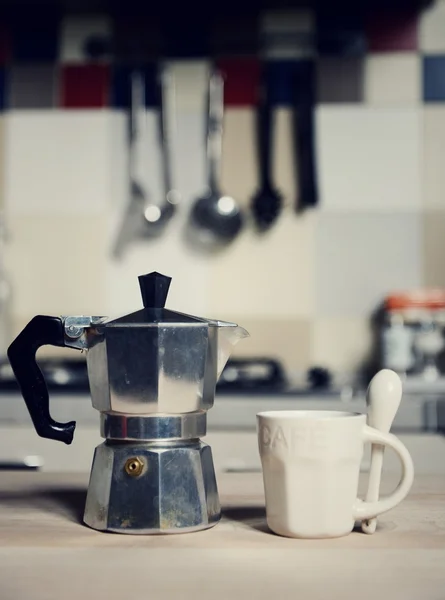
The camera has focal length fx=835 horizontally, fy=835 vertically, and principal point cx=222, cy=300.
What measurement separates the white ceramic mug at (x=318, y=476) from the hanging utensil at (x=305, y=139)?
160cm

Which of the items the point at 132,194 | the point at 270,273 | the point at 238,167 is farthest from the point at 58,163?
the point at 270,273

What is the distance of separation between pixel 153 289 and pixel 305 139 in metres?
1.58

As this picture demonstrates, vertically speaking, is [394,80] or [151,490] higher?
[394,80]

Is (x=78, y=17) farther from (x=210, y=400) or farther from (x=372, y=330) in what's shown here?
(x=210, y=400)

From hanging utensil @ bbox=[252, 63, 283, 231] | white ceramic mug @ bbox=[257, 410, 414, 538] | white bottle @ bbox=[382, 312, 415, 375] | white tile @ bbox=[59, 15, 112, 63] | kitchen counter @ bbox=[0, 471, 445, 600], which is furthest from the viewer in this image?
white tile @ bbox=[59, 15, 112, 63]

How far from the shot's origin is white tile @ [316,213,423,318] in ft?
7.00

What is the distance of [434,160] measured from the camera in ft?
7.04

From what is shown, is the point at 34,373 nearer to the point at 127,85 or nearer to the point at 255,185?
the point at 255,185

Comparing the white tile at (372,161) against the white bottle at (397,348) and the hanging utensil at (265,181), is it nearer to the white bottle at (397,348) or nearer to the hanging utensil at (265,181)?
the hanging utensil at (265,181)

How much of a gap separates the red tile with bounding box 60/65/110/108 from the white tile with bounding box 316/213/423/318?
69cm

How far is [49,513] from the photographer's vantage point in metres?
0.64

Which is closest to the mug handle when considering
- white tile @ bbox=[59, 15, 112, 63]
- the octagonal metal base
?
the octagonal metal base

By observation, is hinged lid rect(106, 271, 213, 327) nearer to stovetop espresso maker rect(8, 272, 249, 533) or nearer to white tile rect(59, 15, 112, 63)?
stovetop espresso maker rect(8, 272, 249, 533)

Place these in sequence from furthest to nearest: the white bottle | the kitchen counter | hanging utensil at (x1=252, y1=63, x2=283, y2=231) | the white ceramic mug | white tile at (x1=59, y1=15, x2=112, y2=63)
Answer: white tile at (x1=59, y1=15, x2=112, y2=63), hanging utensil at (x1=252, y1=63, x2=283, y2=231), the white bottle, the white ceramic mug, the kitchen counter
